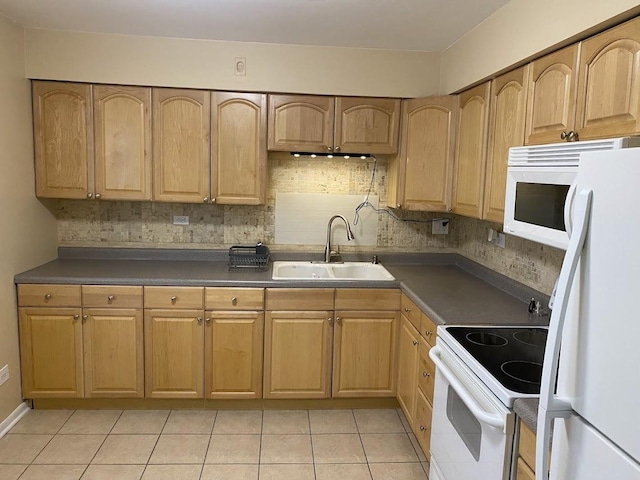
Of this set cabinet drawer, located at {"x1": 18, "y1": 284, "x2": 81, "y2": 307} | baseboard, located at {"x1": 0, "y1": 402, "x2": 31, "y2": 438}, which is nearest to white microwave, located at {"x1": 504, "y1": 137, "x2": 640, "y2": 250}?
cabinet drawer, located at {"x1": 18, "y1": 284, "x2": 81, "y2": 307}

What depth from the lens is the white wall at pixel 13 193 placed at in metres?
2.77

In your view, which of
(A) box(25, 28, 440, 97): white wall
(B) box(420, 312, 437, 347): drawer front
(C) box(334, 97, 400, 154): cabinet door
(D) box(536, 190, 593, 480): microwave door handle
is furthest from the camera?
(C) box(334, 97, 400, 154): cabinet door

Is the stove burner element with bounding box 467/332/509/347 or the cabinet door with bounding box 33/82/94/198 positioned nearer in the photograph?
the stove burner element with bounding box 467/332/509/347

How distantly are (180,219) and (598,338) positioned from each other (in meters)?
3.00

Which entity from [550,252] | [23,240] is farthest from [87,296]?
[550,252]

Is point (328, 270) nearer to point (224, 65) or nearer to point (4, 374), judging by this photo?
point (224, 65)

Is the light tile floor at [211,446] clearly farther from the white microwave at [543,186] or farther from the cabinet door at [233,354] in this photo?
the white microwave at [543,186]

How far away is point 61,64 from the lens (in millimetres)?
3021

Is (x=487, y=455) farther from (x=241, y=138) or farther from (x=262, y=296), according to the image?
(x=241, y=138)

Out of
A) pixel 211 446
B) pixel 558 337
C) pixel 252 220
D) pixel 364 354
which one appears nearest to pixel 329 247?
pixel 252 220

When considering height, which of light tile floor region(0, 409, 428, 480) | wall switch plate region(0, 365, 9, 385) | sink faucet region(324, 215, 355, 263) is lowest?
light tile floor region(0, 409, 428, 480)

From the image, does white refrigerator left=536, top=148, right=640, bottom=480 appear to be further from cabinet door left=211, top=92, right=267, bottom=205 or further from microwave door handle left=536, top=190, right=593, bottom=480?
cabinet door left=211, top=92, right=267, bottom=205

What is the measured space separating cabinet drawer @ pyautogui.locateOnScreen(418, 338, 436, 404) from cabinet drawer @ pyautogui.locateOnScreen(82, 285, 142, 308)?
1.69 metres

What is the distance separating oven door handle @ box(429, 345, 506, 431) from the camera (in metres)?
1.55
